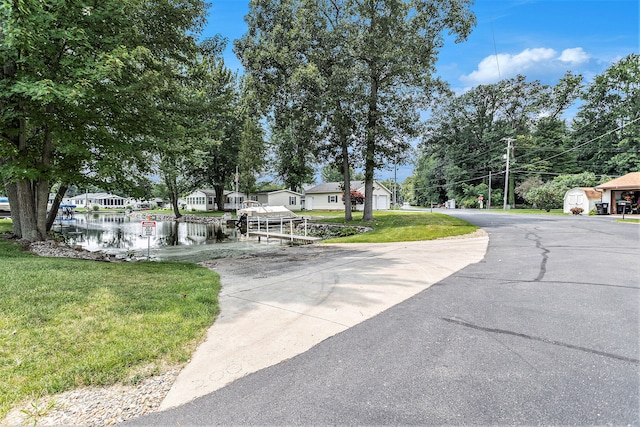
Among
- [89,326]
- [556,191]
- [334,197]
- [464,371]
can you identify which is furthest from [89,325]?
[556,191]

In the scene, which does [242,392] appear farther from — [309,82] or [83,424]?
[309,82]

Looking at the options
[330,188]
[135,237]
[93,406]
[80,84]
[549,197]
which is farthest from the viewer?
[330,188]

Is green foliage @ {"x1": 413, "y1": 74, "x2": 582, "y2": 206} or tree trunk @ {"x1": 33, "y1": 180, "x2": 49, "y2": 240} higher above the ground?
green foliage @ {"x1": 413, "y1": 74, "x2": 582, "y2": 206}

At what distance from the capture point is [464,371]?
2.88 m

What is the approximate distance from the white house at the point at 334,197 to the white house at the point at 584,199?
19.8 metres

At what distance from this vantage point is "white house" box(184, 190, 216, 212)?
164ft

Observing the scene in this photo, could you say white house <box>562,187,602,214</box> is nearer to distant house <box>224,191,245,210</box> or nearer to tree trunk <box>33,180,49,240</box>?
tree trunk <box>33,180,49,240</box>

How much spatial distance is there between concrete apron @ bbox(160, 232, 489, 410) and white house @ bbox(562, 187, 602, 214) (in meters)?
A: 23.9

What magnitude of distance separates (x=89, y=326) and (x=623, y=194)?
34.7 metres

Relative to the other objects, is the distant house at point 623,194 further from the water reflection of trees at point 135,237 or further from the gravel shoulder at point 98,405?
the gravel shoulder at point 98,405

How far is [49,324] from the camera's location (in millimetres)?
3738

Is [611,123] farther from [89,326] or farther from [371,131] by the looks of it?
[89,326]

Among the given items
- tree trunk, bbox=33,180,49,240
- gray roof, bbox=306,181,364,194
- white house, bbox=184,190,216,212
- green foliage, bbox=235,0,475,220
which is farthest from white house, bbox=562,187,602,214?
white house, bbox=184,190,216,212

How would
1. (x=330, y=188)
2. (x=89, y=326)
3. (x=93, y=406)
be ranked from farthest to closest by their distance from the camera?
(x=330, y=188), (x=89, y=326), (x=93, y=406)
